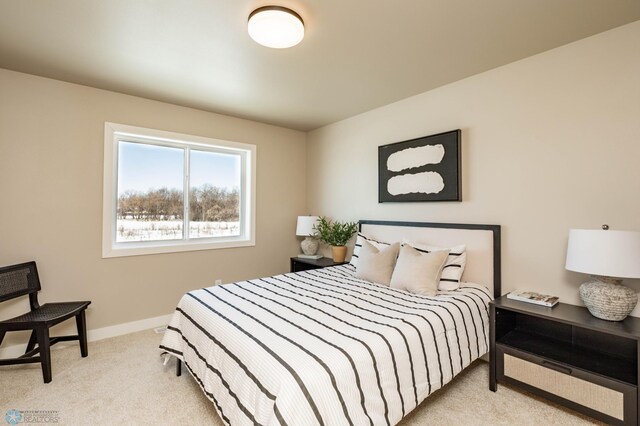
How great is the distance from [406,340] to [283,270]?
2.87m

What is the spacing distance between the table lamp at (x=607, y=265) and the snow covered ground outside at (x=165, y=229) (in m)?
3.52

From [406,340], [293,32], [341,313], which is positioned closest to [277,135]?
[293,32]

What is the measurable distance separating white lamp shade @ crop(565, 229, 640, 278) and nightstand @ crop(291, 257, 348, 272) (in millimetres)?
2364

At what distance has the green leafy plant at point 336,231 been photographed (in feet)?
12.5

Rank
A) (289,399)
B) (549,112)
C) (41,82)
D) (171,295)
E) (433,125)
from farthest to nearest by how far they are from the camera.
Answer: (171,295) < (433,125) < (41,82) < (549,112) < (289,399)

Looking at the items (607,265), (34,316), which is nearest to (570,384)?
(607,265)

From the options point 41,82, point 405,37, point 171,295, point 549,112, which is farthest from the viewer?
point 171,295

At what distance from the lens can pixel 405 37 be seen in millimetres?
2090

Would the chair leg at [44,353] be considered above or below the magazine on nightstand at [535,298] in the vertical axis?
below

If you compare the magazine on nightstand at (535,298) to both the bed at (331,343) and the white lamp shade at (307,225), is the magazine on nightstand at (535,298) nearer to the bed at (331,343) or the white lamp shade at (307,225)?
the bed at (331,343)

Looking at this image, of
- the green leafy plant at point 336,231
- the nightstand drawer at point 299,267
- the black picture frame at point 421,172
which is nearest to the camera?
the black picture frame at point 421,172

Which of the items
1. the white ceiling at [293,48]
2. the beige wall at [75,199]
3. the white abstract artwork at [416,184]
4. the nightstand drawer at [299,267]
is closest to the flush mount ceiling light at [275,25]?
the white ceiling at [293,48]

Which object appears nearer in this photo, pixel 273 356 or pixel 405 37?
pixel 273 356

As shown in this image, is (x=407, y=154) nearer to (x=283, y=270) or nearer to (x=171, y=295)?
(x=283, y=270)
